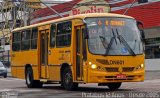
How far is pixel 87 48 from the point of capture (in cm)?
1817

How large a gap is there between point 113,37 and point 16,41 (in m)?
8.50

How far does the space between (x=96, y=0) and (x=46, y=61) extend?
23.3 metres

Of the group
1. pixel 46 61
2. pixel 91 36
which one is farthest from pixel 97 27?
pixel 46 61

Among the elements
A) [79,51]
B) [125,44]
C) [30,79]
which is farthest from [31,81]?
[125,44]

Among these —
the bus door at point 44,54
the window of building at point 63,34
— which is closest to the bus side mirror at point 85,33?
the window of building at point 63,34

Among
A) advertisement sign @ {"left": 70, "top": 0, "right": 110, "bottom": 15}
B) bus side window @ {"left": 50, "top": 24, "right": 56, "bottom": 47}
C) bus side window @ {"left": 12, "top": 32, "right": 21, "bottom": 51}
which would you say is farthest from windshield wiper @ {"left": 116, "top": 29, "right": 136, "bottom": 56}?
advertisement sign @ {"left": 70, "top": 0, "right": 110, "bottom": 15}

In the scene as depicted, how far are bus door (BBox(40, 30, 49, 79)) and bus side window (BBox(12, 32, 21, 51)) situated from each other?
2.94 m

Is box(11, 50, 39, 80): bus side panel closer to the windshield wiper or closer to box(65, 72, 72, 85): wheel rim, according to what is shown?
box(65, 72, 72, 85): wheel rim

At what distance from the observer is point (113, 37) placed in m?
18.4

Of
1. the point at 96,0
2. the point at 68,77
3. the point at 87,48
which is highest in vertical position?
the point at 96,0

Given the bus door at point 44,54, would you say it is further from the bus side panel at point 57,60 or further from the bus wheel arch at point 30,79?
the bus wheel arch at point 30,79

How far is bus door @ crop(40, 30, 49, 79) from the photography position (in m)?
21.9

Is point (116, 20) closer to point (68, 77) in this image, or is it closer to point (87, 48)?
point (87, 48)

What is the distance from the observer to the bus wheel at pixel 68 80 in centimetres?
1938
